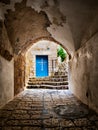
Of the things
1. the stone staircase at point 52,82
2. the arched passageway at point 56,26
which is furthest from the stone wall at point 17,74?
the stone staircase at point 52,82

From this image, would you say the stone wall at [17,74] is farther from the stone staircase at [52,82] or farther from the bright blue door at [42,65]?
the bright blue door at [42,65]

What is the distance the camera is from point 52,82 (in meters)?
8.12

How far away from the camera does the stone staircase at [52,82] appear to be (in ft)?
25.1

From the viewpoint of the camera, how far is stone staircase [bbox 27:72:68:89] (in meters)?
7.64

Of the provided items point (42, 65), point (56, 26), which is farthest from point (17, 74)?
point (42, 65)

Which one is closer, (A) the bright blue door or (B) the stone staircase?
(B) the stone staircase

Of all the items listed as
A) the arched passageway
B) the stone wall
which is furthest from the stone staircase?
the arched passageway

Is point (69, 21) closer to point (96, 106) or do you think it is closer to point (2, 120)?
point (96, 106)

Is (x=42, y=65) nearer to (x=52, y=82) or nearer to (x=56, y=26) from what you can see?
(x=52, y=82)

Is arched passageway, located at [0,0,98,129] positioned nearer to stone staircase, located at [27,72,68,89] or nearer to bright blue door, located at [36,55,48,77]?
stone staircase, located at [27,72,68,89]

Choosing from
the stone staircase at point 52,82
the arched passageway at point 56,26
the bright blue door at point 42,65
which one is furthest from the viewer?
the bright blue door at point 42,65

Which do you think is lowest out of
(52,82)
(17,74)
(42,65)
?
(52,82)

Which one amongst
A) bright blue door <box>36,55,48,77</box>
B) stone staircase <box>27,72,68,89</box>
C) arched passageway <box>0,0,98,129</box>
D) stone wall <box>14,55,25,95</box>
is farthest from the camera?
bright blue door <box>36,55,48,77</box>

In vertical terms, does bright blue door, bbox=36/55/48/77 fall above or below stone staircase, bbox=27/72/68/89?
above
